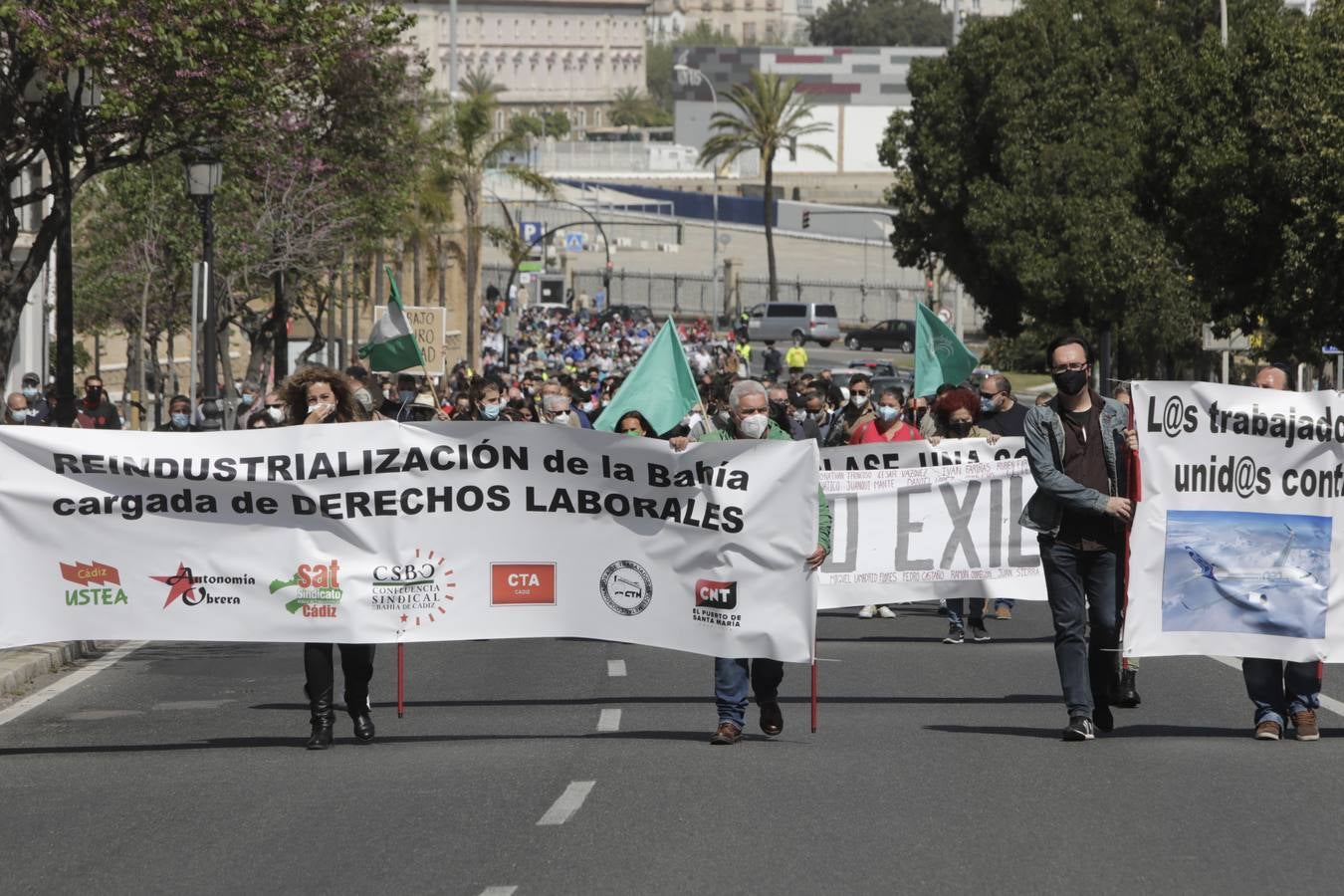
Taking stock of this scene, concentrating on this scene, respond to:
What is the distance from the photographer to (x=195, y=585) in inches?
428

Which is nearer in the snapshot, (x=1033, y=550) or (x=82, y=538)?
(x=82, y=538)

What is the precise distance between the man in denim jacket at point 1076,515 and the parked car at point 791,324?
86.5m

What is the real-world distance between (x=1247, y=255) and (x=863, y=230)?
336 feet

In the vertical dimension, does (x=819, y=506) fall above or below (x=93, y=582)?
above

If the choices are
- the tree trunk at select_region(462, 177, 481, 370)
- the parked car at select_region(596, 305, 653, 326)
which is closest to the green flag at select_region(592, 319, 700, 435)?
Answer: the tree trunk at select_region(462, 177, 481, 370)

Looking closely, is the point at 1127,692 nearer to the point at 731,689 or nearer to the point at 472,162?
the point at 731,689

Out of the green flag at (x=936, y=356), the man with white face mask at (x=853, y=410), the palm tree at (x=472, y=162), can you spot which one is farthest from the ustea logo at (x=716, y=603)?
the palm tree at (x=472, y=162)

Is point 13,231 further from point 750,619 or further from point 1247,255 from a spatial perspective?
point 1247,255

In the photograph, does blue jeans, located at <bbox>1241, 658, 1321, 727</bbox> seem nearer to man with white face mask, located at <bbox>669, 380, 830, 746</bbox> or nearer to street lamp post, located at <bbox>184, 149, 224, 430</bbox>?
man with white face mask, located at <bbox>669, 380, 830, 746</bbox>

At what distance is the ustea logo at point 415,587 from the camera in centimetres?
1086

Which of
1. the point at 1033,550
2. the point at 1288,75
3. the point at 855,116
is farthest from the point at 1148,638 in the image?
the point at 855,116

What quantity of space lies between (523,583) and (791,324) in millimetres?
87099

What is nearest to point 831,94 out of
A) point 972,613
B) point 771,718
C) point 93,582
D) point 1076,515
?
point 972,613

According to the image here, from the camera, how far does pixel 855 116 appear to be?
541 feet
